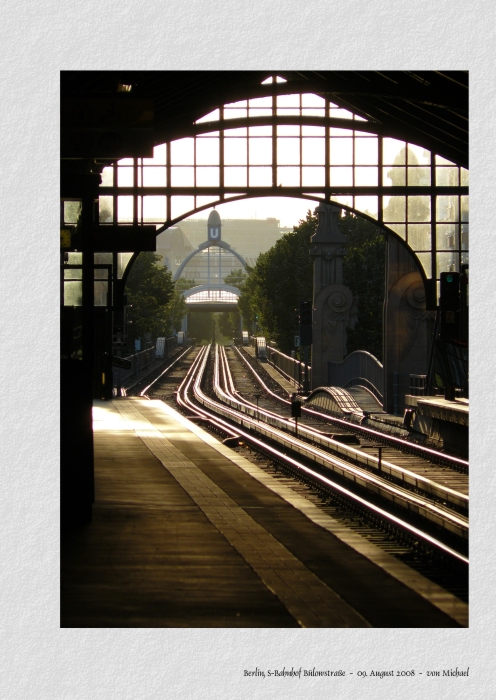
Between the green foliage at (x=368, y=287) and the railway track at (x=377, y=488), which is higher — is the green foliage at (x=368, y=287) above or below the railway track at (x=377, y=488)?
above

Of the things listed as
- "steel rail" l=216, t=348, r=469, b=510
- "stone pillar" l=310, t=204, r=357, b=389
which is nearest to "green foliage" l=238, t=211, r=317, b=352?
"stone pillar" l=310, t=204, r=357, b=389

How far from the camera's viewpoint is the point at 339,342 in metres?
59.2

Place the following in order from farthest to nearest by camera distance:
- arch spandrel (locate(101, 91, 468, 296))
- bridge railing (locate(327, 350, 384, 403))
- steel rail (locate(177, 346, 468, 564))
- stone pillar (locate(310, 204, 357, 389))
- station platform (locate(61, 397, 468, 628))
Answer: stone pillar (locate(310, 204, 357, 389)), bridge railing (locate(327, 350, 384, 403)), arch spandrel (locate(101, 91, 468, 296)), steel rail (locate(177, 346, 468, 564)), station platform (locate(61, 397, 468, 628))

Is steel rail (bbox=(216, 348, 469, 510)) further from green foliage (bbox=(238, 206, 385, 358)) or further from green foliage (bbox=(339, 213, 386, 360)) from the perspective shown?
green foliage (bbox=(238, 206, 385, 358))

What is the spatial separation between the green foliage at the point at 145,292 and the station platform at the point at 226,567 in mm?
56328

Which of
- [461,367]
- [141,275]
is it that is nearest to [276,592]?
[461,367]

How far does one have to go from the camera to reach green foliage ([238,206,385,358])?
74.3m

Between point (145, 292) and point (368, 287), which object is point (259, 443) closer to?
point (368, 287)

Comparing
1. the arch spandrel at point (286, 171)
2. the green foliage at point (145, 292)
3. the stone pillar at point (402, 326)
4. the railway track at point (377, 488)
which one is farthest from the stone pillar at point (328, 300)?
the arch spandrel at point (286, 171)

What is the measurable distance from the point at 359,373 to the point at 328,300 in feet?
29.2

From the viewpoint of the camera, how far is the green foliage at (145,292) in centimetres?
7450

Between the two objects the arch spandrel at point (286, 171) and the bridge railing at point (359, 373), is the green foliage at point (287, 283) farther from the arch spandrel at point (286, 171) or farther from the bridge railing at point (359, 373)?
the arch spandrel at point (286, 171)

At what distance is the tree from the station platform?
56.3m

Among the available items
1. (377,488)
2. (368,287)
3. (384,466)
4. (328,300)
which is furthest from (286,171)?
(368,287)
